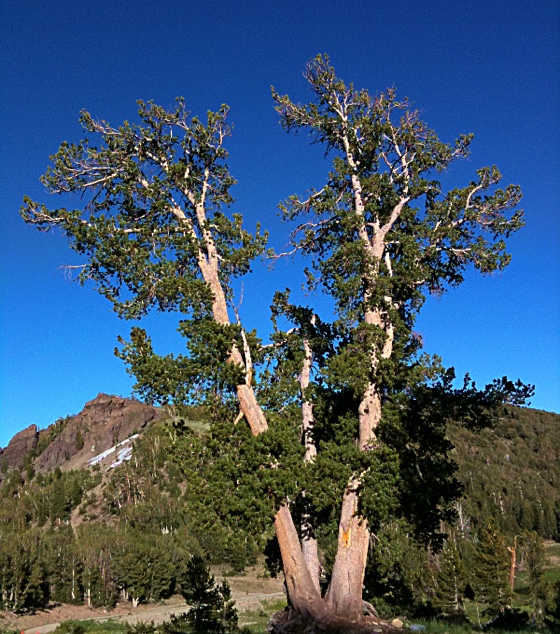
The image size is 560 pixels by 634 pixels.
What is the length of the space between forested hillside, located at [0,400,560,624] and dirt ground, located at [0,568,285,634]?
2.00 meters

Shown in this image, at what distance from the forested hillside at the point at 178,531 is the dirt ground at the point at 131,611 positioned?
6.57 ft

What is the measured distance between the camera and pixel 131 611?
69125 millimetres

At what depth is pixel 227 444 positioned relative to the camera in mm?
10781

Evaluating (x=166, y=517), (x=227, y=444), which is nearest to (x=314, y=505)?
(x=227, y=444)

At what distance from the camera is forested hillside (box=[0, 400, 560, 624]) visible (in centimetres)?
1158

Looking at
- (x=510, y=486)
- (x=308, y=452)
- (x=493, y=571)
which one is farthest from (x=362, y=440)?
(x=510, y=486)

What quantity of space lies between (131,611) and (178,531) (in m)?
37.7

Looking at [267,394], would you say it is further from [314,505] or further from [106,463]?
[106,463]

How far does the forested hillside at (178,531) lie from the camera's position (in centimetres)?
1158

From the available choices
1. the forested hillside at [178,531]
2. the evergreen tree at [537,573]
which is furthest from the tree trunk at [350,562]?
the evergreen tree at [537,573]

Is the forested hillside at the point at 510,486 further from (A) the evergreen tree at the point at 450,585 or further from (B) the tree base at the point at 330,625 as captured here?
(B) the tree base at the point at 330,625

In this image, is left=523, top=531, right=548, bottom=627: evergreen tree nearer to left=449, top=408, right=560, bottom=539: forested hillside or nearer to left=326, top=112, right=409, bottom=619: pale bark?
left=449, top=408, right=560, bottom=539: forested hillside

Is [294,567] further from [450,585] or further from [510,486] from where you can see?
[510,486]

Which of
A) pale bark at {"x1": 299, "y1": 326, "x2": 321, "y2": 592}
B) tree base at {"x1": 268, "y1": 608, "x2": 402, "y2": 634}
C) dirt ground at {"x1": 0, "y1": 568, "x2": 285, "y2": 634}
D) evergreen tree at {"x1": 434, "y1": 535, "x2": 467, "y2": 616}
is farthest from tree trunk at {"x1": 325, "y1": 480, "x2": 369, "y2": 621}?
dirt ground at {"x1": 0, "y1": 568, "x2": 285, "y2": 634}
